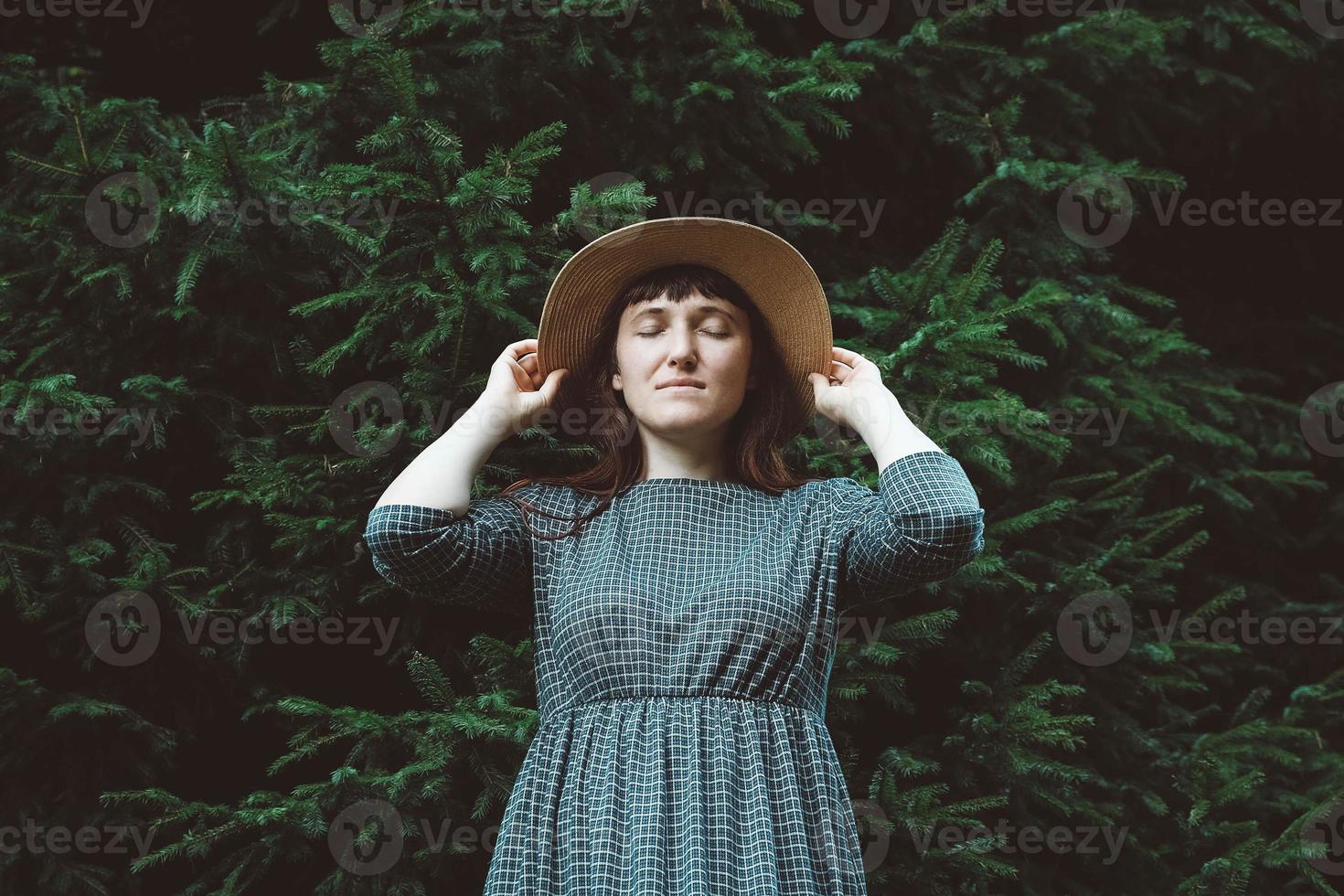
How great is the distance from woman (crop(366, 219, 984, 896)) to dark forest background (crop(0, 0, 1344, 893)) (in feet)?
2.05

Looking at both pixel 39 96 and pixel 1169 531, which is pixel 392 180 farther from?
pixel 1169 531

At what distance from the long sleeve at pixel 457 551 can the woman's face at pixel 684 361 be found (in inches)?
12.1

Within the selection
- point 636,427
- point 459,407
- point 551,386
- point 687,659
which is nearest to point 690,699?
point 687,659

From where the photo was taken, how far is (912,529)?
1.92 m

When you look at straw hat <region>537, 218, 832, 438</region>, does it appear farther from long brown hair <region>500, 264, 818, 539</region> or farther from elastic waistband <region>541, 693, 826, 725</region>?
elastic waistband <region>541, 693, 826, 725</region>

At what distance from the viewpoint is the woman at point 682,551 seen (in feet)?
6.04

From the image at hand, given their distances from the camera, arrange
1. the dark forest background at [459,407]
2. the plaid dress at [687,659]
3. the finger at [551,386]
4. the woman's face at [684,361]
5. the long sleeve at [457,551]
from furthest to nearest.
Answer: the dark forest background at [459,407]
the finger at [551,386]
the woman's face at [684,361]
the long sleeve at [457,551]
the plaid dress at [687,659]

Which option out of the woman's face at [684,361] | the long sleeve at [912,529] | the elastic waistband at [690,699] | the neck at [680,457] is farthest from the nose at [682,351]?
the elastic waistband at [690,699]

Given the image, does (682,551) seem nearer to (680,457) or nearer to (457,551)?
(680,457)

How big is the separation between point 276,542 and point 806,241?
1740mm

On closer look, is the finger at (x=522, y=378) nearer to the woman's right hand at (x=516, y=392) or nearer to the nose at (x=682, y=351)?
the woman's right hand at (x=516, y=392)

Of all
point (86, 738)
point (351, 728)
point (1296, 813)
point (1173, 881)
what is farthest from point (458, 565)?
point (1296, 813)

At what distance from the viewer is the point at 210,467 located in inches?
125

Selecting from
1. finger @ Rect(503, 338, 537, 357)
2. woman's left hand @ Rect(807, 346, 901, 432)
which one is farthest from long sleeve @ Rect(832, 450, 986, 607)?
finger @ Rect(503, 338, 537, 357)
